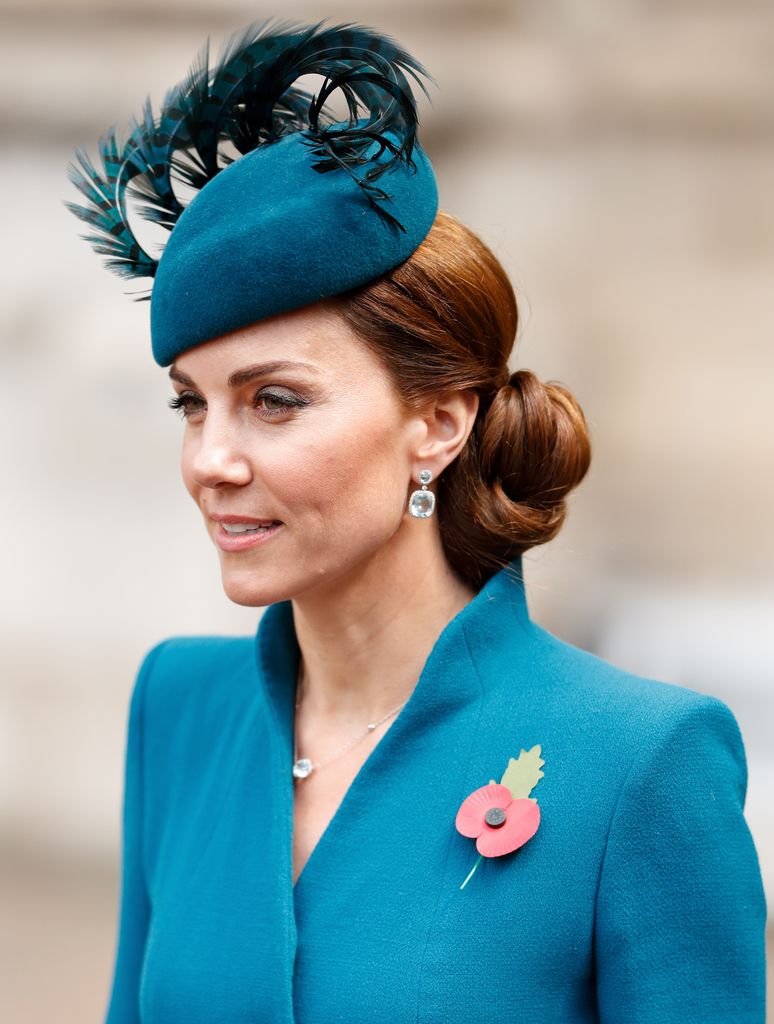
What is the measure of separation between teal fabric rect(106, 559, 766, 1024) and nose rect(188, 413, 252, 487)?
32cm

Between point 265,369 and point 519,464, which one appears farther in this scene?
point 519,464

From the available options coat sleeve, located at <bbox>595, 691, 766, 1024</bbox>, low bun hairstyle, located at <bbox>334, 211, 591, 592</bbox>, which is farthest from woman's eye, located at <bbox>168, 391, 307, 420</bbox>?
coat sleeve, located at <bbox>595, 691, 766, 1024</bbox>

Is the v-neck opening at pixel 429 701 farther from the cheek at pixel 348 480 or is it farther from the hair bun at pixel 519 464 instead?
the cheek at pixel 348 480

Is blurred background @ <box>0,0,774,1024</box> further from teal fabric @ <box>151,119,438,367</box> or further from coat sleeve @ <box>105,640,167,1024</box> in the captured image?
teal fabric @ <box>151,119,438,367</box>

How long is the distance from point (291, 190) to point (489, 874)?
795 mm

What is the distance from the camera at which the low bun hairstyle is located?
1.54 meters

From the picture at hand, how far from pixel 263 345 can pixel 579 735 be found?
567 mm

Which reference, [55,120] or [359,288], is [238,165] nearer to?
[359,288]

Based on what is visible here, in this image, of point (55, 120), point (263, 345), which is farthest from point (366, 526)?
point (55, 120)

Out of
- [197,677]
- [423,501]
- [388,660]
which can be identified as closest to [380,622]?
[388,660]

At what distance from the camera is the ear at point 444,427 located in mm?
1606

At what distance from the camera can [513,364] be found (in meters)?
3.45

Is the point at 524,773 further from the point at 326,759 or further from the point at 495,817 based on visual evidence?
the point at 326,759

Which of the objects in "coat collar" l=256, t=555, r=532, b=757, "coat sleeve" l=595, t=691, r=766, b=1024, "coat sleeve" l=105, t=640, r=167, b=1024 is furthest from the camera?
"coat sleeve" l=105, t=640, r=167, b=1024
